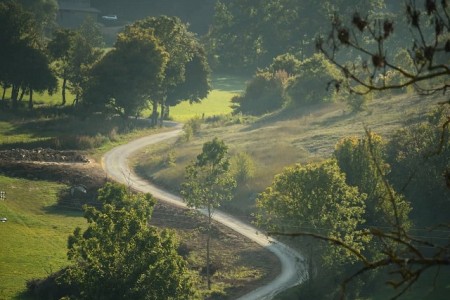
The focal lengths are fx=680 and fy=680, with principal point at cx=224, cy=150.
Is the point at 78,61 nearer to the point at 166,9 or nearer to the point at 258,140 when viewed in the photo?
the point at 258,140

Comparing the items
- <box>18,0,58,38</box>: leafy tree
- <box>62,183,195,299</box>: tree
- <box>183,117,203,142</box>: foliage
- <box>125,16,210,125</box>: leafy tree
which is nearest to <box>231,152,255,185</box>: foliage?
<box>183,117,203,142</box>: foliage

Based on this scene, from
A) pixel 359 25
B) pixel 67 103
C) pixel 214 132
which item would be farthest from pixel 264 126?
pixel 359 25

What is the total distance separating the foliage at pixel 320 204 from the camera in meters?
43.6

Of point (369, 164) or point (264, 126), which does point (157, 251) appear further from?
point (264, 126)

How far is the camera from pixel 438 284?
41.7 m

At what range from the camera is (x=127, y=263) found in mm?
34219

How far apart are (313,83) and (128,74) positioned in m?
25.9

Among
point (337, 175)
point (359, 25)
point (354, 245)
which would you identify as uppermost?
point (359, 25)

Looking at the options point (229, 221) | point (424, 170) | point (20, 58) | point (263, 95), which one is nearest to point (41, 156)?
point (229, 221)

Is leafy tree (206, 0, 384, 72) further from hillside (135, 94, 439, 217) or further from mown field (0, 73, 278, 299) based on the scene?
mown field (0, 73, 278, 299)

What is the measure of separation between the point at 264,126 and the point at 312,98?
1013 centimetres

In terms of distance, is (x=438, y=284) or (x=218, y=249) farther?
(x=218, y=249)

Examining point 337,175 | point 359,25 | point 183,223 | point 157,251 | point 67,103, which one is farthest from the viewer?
point 67,103

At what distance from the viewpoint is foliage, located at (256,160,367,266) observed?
43.6 metres
